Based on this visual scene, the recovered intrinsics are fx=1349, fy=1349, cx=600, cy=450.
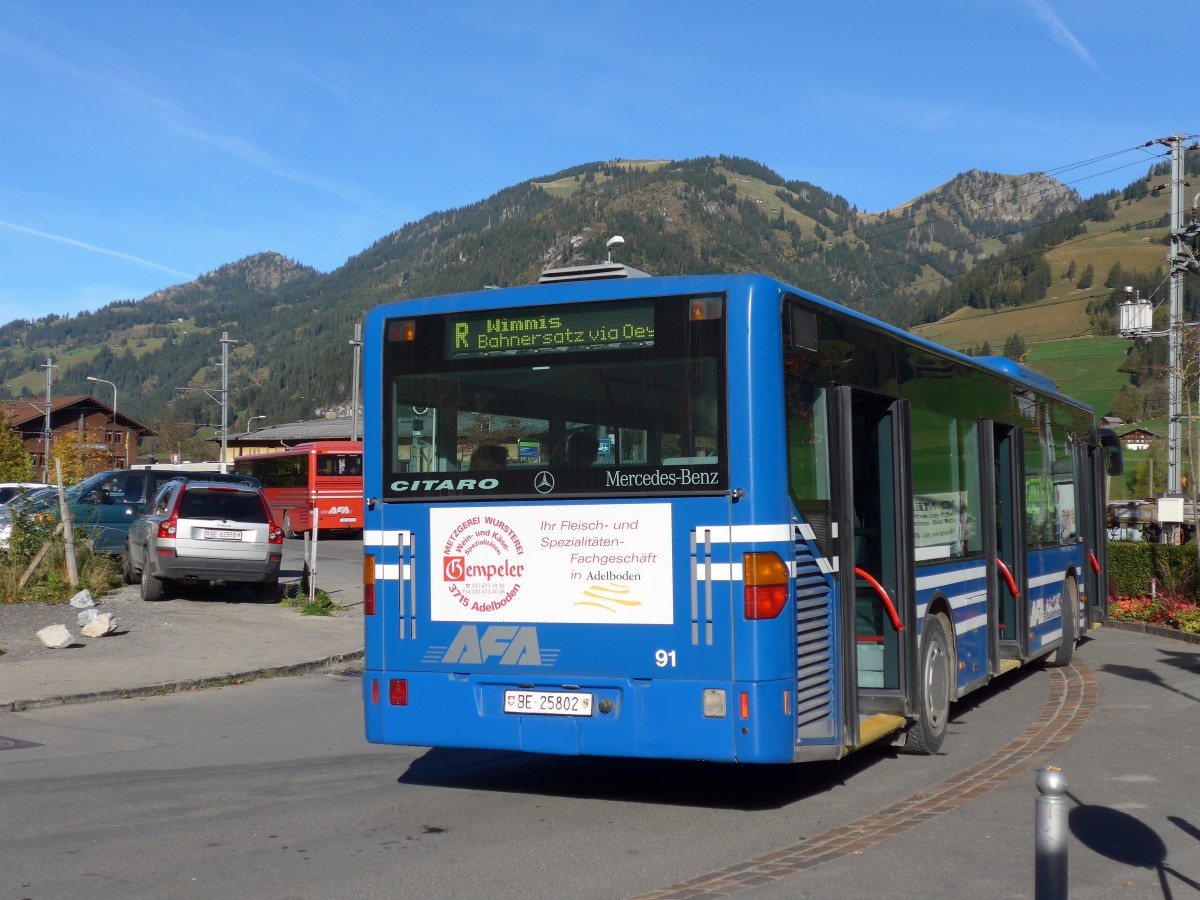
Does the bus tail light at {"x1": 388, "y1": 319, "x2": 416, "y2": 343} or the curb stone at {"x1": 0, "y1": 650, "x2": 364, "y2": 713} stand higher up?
the bus tail light at {"x1": 388, "y1": 319, "x2": 416, "y2": 343}

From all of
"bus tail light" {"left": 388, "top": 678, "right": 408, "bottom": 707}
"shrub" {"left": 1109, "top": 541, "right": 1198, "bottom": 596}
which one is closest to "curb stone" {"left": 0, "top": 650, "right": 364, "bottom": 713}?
"bus tail light" {"left": 388, "top": 678, "right": 408, "bottom": 707}

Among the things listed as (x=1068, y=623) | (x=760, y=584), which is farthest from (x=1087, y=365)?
(x=760, y=584)

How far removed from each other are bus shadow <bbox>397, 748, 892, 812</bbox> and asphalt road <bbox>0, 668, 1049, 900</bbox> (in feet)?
0.07

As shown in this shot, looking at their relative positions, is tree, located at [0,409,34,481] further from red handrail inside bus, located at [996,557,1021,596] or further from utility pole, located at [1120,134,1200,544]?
red handrail inside bus, located at [996,557,1021,596]

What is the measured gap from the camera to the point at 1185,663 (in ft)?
51.3

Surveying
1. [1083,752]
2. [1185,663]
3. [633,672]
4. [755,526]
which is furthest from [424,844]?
[1185,663]

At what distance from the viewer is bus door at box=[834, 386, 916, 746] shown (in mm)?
9137

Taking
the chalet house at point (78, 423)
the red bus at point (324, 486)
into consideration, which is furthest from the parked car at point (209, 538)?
the chalet house at point (78, 423)

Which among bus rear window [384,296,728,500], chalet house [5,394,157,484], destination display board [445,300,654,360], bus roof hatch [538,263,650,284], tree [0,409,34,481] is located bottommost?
bus rear window [384,296,728,500]

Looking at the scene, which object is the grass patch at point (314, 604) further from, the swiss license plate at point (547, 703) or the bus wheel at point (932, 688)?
the swiss license plate at point (547, 703)

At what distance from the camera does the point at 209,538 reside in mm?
19516

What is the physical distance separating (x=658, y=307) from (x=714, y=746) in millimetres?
2496

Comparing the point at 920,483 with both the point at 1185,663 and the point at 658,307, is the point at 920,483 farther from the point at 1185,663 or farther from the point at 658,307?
the point at 1185,663

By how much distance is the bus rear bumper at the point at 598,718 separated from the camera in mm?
7328
